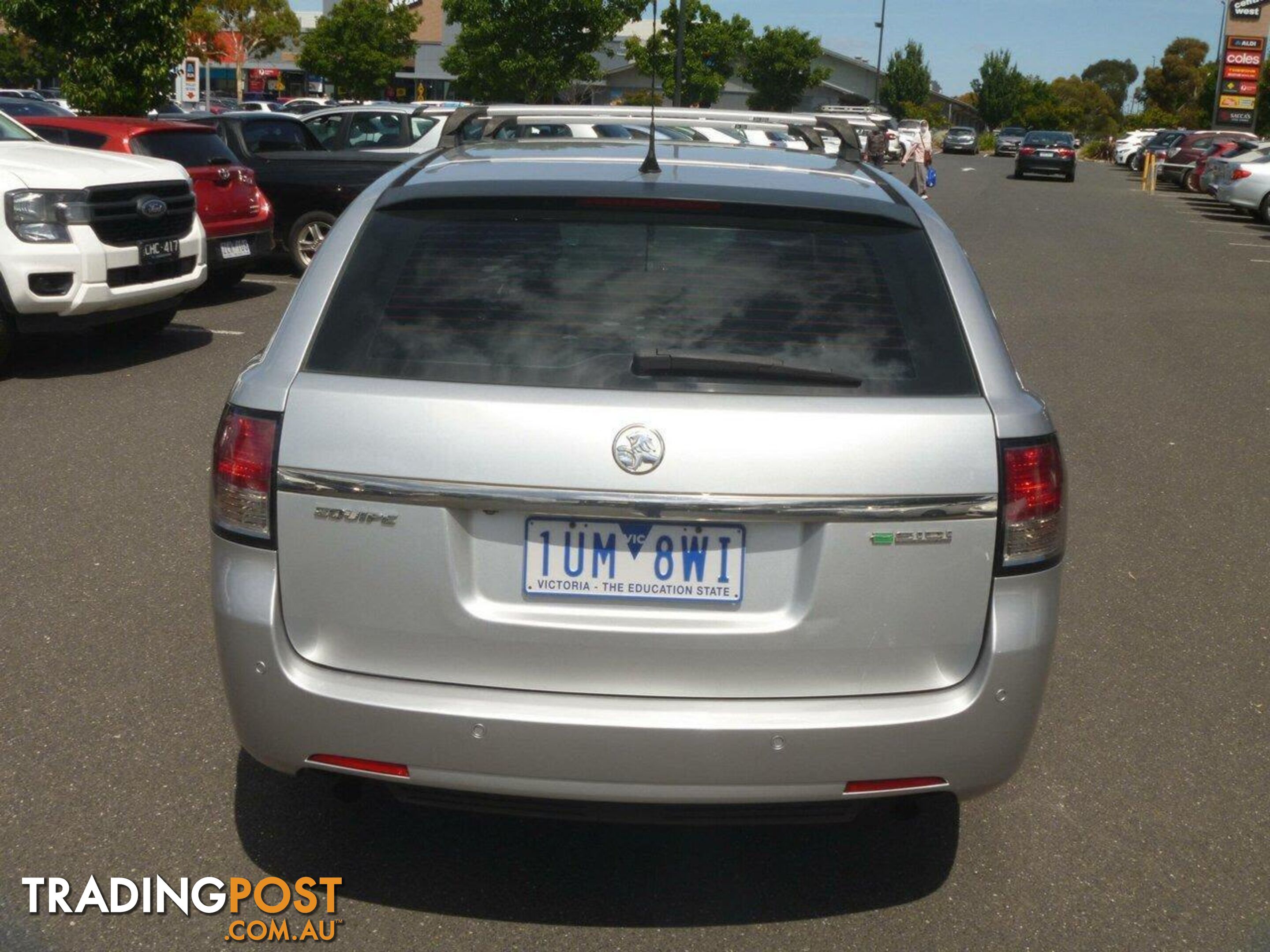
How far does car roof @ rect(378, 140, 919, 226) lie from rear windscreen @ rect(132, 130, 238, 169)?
9.30 m

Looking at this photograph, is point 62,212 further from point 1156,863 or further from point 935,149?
point 935,149

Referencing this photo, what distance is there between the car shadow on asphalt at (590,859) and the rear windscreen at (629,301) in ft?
3.34

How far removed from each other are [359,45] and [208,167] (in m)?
60.6

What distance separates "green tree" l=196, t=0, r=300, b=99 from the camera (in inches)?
2904

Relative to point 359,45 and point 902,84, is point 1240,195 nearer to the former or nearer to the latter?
point 359,45

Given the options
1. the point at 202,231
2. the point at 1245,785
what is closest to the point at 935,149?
the point at 202,231

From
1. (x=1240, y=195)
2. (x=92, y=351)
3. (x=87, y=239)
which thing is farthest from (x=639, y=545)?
(x=1240, y=195)

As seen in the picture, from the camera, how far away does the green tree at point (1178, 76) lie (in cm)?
10419

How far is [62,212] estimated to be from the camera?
31.4ft

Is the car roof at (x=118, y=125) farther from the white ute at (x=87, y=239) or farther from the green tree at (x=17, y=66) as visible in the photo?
the green tree at (x=17, y=66)

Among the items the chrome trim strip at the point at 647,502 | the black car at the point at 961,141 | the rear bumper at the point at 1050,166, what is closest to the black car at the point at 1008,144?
the black car at the point at 961,141

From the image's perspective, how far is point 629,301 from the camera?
3170 mm

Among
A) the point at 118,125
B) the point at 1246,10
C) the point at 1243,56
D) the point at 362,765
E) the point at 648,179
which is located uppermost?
the point at 1246,10

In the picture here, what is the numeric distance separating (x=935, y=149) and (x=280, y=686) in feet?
276
